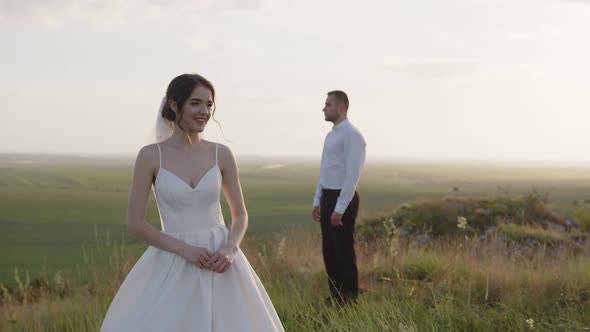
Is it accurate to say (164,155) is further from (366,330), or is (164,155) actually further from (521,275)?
(521,275)

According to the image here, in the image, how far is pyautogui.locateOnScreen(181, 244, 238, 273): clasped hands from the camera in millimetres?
3158

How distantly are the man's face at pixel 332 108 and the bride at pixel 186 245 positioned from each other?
10.1ft

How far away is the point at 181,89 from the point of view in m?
3.29

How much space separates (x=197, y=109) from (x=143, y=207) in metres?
0.64

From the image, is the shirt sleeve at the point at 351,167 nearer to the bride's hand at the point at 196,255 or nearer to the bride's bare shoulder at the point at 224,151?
the bride's bare shoulder at the point at 224,151

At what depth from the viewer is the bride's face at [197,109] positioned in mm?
3264

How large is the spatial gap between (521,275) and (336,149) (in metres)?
2.87

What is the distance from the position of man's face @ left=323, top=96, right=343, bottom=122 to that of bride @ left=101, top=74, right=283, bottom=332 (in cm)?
308

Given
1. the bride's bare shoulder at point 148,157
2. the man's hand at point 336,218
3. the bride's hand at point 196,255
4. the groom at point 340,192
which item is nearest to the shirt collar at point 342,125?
the groom at point 340,192

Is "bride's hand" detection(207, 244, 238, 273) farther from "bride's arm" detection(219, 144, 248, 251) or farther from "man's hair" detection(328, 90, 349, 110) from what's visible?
"man's hair" detection(328, 90, 349, 110)

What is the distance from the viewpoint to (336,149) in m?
6.37

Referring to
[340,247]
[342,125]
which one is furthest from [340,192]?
[342,125]

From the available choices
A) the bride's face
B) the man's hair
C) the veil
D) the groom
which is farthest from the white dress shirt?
the bride's face

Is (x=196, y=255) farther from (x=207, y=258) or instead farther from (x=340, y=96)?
(x=340, y=96)
